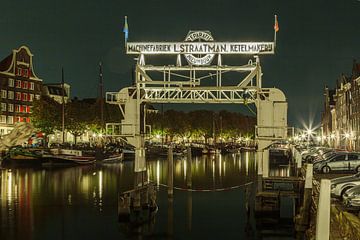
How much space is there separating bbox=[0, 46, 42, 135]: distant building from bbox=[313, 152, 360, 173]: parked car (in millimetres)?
69211

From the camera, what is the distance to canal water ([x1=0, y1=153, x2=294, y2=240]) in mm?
28141

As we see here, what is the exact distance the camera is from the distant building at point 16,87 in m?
96.1

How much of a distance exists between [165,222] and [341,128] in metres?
84.9

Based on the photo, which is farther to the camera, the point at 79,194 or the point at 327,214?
Answer: the point at 79,194

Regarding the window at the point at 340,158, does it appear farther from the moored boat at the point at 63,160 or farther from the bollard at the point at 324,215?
the moored boat at the point at 63,160

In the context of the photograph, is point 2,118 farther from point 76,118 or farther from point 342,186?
point 342,186

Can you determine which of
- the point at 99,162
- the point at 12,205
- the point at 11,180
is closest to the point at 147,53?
the point at 12,205

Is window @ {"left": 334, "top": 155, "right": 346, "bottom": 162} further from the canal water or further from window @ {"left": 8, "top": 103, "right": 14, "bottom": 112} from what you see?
window @ {"left": 8, "top": 103, "right": 14, "bottom": 112}

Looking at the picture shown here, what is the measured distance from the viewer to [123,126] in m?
31.4

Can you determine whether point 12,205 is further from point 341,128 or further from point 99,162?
→ point 341,128

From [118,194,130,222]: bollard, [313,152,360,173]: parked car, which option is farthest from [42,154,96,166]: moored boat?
[118,194,130,222]: bollard

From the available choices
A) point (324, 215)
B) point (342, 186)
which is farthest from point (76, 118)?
point (324, 215)

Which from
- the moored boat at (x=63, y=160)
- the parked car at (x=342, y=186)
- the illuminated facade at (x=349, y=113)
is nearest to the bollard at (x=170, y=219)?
the parked car at (x=342, y=186)

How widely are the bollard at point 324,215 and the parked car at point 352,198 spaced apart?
1143 cm
